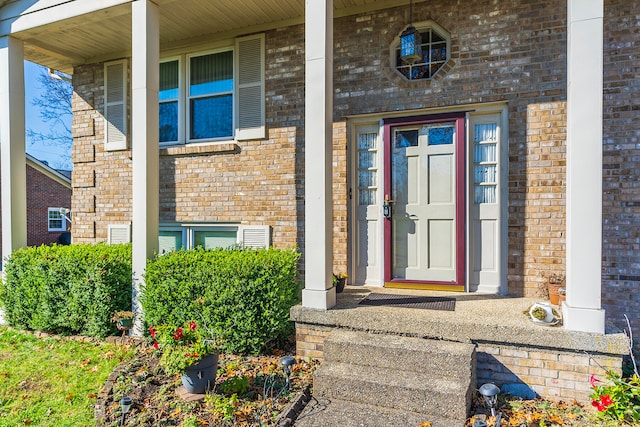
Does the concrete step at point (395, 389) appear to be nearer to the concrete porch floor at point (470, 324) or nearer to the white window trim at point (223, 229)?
the concrete porch floor at point (470, 324)

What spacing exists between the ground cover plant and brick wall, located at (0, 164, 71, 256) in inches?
619

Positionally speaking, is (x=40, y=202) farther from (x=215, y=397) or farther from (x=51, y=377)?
(x=215, y=397)

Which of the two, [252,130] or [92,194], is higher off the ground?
[252,130]

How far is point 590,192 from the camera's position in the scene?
298cm

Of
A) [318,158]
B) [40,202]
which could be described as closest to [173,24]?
[318,158]

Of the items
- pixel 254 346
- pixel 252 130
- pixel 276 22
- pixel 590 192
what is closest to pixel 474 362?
pixel 590 192

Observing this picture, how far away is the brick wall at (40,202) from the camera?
17.6 metres

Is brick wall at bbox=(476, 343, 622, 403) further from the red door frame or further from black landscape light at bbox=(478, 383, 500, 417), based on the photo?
the red door frame

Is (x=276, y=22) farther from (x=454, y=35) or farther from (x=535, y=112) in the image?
(x=535, y=112)

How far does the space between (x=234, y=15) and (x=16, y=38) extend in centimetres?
297

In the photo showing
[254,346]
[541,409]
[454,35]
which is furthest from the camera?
[454,35]

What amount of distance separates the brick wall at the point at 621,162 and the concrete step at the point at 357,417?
8.90 feet

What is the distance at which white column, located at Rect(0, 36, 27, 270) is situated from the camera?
17.2 feet

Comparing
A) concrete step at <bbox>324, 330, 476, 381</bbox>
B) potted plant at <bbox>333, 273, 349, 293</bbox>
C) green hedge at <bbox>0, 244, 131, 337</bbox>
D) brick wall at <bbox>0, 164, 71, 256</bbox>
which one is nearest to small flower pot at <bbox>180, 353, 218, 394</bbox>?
concrete step at <bbox>324, 330, 476, 381</bbox>
